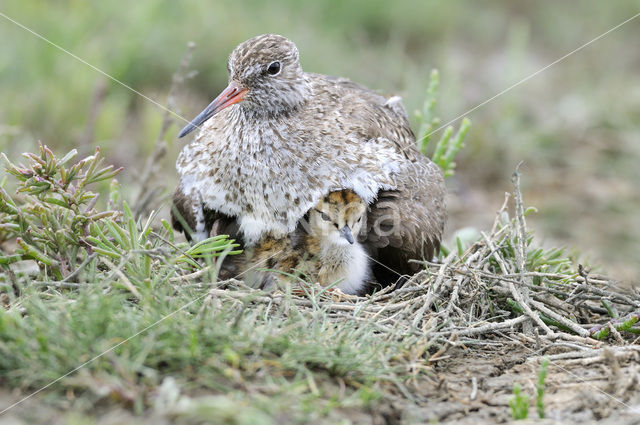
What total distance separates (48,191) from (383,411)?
1.94 meters

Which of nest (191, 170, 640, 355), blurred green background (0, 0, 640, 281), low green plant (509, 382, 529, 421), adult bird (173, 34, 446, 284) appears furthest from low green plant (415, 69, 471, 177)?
low green plant (509, 382, 529, 421)

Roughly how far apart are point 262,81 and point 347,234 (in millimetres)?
992

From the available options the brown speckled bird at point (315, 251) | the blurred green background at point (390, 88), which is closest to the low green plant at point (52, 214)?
the brown speckled bird at point (315, 251)

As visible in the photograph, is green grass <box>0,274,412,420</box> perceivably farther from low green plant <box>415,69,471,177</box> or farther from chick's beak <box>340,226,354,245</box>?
low green plant <box>415,69,471,177</box>

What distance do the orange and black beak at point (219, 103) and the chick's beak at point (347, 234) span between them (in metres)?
0.93

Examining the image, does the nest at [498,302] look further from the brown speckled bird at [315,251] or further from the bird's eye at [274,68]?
the bird's eye at [274,68]

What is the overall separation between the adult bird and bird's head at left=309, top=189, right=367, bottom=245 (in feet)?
0.18

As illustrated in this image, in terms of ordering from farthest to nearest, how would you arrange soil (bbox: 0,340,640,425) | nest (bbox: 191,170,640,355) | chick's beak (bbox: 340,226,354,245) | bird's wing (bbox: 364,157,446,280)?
1. bird's wing (bbox: 364,157,446,280)
2. chick's beak (bbox: 340,226,354,245)
3. nest (bbox: 191,170,640,355)
4. soil (bbox: 0,340,640,425)

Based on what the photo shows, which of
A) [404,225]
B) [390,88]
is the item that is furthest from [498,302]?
[390,88]

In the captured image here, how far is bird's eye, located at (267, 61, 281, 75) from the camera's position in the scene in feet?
14.4

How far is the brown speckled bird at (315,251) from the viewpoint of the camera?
13.7ft

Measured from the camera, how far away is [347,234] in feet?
13.4

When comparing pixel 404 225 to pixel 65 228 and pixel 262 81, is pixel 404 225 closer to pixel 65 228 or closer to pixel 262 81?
pixel 262 81

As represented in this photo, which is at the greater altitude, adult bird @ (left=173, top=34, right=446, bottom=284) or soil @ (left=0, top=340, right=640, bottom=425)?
adult bird @ (left=173, top=34, right=446, bottom=284)
